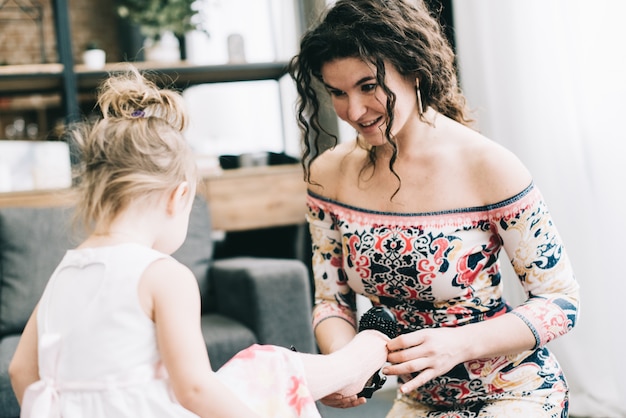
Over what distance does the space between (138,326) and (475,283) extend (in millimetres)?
596

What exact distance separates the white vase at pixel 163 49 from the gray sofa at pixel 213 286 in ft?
2.63

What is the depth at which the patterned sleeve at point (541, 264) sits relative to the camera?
3.79ft

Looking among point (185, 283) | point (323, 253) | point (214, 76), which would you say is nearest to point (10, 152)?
point (214, 76)

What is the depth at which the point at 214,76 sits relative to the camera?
3152 millimetres

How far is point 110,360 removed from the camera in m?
0.93

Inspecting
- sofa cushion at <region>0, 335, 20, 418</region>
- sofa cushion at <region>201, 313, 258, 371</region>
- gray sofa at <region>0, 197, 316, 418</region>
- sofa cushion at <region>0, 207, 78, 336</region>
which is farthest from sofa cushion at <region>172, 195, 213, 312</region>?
sofa cushion at <region>0, 335, 20, 418</region>

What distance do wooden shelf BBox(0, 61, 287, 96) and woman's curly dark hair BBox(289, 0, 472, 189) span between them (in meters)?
1.49

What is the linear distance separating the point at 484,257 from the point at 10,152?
7.63 ft

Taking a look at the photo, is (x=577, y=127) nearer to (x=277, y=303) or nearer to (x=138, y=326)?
(x=277, y=303)

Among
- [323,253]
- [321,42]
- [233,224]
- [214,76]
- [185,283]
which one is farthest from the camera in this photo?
[214,76]

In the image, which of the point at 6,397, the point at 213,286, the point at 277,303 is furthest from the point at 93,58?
the point at 6,397

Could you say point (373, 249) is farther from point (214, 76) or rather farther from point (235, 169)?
point (214, 76)

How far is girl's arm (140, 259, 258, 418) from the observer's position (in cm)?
89

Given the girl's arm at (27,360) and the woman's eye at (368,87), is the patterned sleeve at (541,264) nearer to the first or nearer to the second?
the woman's eye at (368,87)
